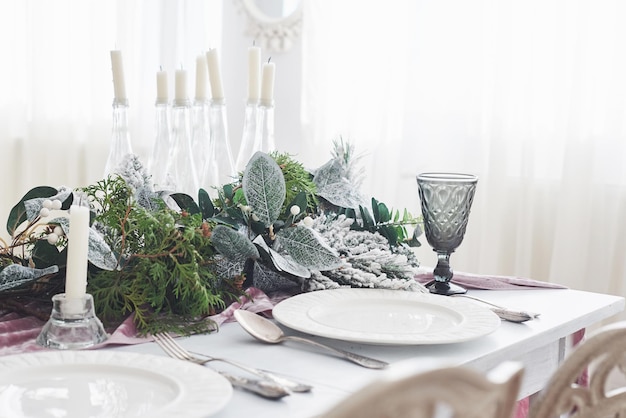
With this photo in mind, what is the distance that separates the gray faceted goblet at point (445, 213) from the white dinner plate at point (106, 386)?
1.96 ft

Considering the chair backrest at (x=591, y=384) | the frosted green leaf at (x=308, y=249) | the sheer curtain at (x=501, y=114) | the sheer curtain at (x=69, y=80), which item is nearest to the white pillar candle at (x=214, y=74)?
the frosted green leaf at (x=308, y=249)

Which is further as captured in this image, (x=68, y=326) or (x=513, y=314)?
(x=513, y=314)

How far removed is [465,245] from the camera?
293cm

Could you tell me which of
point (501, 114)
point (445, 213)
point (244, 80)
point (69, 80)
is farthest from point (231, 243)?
point (244, 80)

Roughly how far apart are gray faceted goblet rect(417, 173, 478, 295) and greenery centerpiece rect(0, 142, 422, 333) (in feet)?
0.16

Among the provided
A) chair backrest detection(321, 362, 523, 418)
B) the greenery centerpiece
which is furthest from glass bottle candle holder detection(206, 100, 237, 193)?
chair backrest detection(321, 362, 523, 418)

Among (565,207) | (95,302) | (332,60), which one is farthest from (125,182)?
(332,60)

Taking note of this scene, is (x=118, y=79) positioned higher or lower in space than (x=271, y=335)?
higher

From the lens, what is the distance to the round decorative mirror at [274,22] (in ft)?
12.0

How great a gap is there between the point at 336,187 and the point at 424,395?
88 centimetres

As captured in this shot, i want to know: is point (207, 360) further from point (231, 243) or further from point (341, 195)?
point (341, 195)

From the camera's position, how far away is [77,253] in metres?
0.89

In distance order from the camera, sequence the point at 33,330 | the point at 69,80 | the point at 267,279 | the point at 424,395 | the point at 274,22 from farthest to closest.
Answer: the point at 274,22
the point at 69,80
the point at 267,279
the point at 33,330
the point at 424,395

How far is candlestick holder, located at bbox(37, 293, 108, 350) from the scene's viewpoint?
0.89 meters
